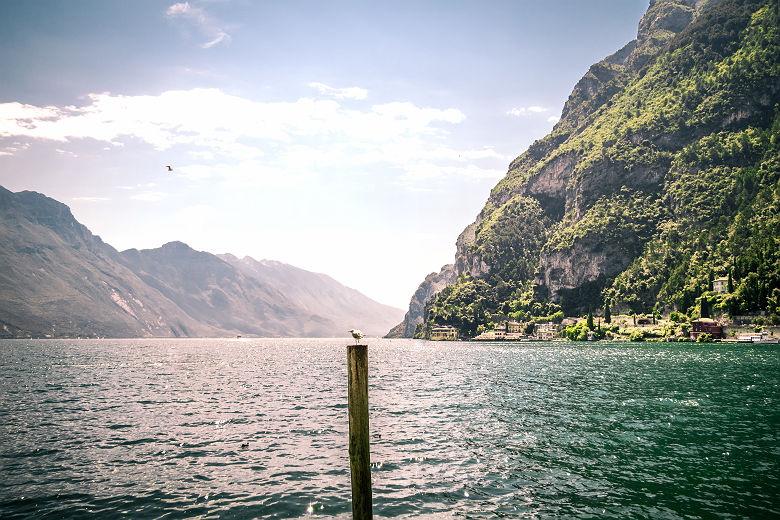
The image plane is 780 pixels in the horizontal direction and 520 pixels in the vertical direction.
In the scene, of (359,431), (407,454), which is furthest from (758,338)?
(359,431)

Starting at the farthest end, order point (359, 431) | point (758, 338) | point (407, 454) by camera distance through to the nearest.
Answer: point (758, 338)
point (407, 454)
point (359, 431)

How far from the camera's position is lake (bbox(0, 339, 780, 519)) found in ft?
70.4

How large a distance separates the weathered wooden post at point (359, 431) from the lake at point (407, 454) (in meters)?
4.71

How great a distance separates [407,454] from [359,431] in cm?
1525

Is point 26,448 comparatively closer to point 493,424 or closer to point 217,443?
point 217,443

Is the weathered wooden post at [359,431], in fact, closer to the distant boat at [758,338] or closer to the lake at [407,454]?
the lake at [407,454]

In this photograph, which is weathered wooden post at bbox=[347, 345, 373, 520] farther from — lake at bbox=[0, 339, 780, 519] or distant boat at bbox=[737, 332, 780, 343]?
distant boat at bbox=[737, 332, 780, 343]

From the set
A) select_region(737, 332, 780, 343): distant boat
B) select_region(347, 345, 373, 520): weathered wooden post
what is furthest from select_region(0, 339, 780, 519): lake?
select_region(737, 332, 780, 343): distant boat

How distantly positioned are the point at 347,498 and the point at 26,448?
23.6 m

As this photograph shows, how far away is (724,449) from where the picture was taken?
2998 centimetres

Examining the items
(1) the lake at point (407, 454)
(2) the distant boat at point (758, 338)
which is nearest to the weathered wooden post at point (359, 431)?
(1) the lake at point (407, 454)

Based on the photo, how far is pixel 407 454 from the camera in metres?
30.0

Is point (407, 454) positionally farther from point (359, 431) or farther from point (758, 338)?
point (758, 338)

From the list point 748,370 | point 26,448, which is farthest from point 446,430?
point 748,370
